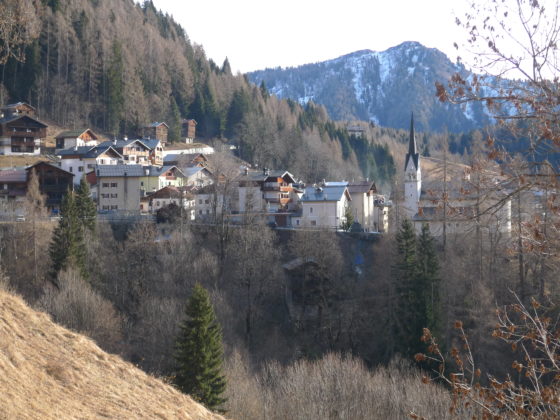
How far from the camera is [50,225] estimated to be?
128 ft

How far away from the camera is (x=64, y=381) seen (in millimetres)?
10195

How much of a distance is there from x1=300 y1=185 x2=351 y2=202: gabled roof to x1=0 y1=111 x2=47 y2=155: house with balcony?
31.6 meters

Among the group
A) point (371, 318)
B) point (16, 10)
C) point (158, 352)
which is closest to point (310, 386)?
point (158, 352)

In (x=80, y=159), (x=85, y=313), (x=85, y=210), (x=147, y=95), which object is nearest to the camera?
(x=85, y=313)

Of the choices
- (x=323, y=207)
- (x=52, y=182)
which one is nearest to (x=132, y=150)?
(x=52, y=182)

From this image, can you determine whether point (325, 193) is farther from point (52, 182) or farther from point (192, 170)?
point (52, 182)

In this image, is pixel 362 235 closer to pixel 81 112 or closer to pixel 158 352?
pixel 158 352

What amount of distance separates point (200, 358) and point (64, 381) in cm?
1115

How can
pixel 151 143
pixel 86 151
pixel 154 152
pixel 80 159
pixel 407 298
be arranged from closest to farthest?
1. pixel 407 298
2. pixel 80 159
3. pixel 86 151
4. pixel 154 152
5. pixel 151 143

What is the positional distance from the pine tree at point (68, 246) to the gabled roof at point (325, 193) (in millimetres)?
18879

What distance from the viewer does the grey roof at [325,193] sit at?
46.6m

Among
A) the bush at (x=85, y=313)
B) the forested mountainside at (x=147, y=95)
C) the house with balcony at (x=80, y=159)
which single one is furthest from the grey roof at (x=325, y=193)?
the forested mountainside at (x=147, y=95)

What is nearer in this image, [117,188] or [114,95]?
[117,188]

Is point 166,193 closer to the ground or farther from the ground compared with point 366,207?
farther from the ground
